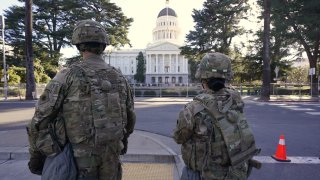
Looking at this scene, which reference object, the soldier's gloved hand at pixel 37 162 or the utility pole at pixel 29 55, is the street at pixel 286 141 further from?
the utility pole at pixel 29 55

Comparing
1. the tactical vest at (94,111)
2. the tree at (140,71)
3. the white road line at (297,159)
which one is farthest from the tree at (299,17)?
the tree at (140,71)

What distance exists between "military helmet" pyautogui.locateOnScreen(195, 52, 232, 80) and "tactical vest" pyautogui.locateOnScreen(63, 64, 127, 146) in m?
0.79

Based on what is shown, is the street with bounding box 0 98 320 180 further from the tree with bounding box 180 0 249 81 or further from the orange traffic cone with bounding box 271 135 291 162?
the tree with bounding box 180 0 249 81

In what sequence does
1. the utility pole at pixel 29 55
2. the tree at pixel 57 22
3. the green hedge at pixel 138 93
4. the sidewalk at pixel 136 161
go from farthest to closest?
the tree at pixel 57 22, the green hedge at pixel 138 93, the utility pole at pixel 29 55, the sidewalk at pixel 136 161

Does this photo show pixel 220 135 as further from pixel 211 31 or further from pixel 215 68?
pixel 211 31

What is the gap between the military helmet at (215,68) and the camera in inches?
99.6

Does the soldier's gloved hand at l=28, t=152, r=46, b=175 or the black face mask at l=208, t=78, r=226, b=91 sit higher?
the black face mask at l=208, t=78, r=226, b=91

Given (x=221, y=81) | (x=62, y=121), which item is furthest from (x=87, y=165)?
(x=221, y=81)

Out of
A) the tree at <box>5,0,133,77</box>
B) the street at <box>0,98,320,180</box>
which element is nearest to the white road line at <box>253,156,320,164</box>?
the street at <box>0,98,320,180</box>

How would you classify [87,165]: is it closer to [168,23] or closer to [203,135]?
[203,135]

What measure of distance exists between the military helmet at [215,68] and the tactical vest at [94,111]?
79 centimetres

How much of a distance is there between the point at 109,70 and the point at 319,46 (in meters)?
36.2

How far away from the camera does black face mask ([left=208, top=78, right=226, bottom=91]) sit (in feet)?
8.23

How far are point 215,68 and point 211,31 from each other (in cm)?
3596
